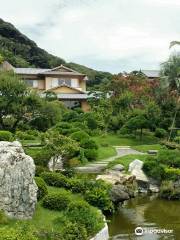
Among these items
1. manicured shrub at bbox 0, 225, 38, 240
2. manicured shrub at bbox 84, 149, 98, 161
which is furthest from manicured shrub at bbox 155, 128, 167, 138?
manicured shrub at bbox 0, 225, 38, 240

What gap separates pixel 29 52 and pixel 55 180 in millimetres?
79539

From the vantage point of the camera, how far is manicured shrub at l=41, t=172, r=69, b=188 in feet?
75.4

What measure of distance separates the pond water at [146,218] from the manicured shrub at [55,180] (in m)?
2.73

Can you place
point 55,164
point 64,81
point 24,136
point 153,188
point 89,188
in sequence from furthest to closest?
point 64,81 < point 24,136 < point 55,164 < point 153,188 < point 89,188

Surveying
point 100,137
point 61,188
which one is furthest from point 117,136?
point 61,188

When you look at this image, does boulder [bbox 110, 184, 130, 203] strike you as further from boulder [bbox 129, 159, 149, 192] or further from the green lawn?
the green lawn

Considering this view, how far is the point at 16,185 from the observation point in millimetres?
17094

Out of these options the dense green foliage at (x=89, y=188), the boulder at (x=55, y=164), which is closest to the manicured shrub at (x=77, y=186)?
the dense green foliage at (x=89, y=188)

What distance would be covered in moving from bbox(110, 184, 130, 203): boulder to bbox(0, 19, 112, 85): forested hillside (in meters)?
69.7

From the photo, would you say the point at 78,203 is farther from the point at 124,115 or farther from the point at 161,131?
the point at 124,115

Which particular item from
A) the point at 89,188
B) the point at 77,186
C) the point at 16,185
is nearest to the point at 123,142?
the point at 77,186

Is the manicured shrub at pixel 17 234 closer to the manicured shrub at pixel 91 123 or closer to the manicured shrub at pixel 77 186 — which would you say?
the manicured shrub at pixel 77 186

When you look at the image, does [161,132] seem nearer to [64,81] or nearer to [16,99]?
[16,99]

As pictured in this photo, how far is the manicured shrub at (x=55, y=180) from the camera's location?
23.0 metres
